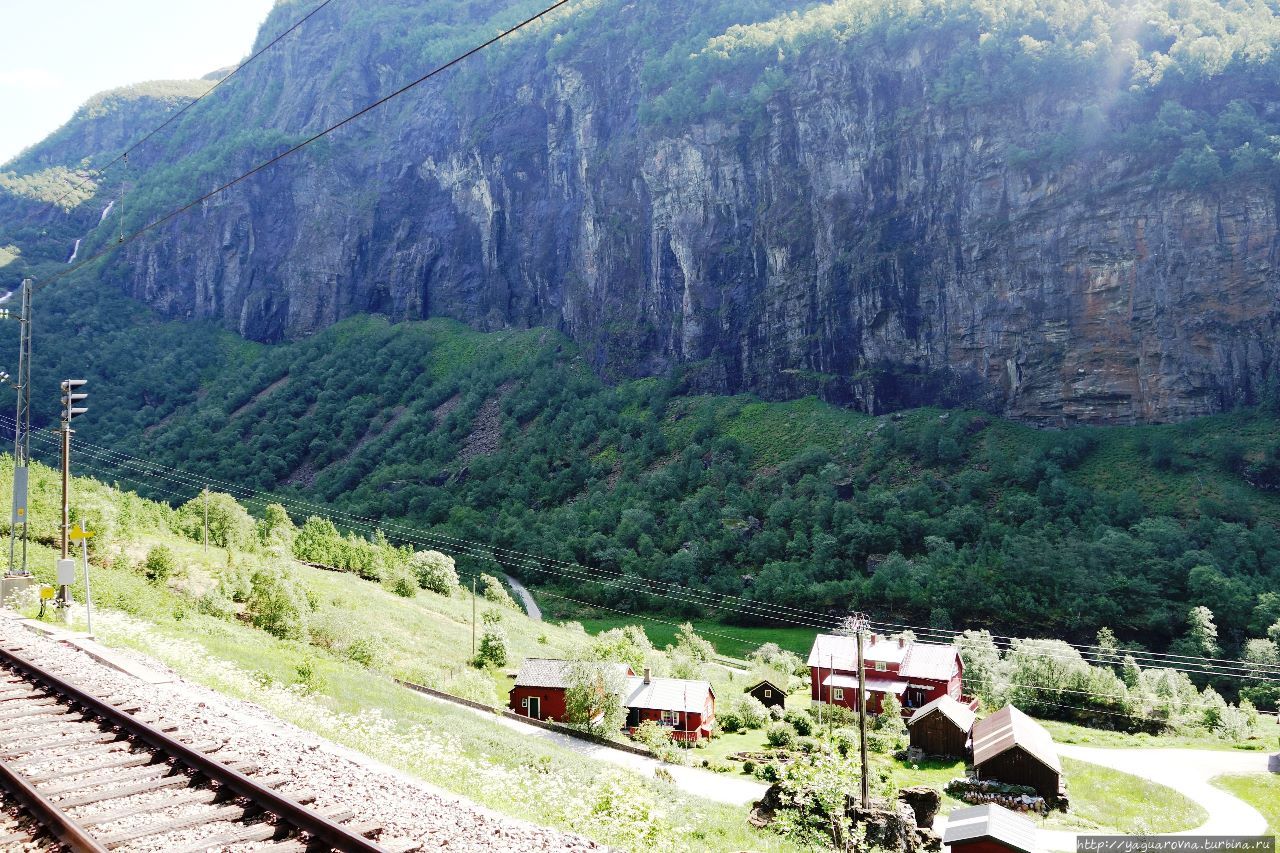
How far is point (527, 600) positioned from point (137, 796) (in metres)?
55.8

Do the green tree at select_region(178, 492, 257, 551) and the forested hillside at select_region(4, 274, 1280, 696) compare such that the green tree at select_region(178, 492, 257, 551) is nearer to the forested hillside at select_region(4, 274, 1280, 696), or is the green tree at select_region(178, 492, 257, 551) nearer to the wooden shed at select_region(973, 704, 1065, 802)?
the forested hillside at select_region(4, 274, 1280, 696)

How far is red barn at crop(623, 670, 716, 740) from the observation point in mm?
33125

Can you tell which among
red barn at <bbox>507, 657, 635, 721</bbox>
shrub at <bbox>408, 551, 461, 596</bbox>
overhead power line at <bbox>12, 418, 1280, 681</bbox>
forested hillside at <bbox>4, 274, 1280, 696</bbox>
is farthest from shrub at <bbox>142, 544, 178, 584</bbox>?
forested hillside at <bbox>4, 274, 1280, 696</bbox>

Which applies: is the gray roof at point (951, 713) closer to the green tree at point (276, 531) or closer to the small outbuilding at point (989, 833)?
the small outbuilding at point (989, 833)

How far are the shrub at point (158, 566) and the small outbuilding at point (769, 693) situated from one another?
25.5 metres

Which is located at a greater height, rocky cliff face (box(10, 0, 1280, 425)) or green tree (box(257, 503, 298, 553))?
rocky cliff face (box(10, 0, 1280, 425))

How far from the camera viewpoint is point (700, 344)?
3684 inches

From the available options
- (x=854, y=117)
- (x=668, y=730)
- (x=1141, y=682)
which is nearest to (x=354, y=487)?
(x=854, y=117)

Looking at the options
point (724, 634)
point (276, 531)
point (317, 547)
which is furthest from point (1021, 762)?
point (276, 531)

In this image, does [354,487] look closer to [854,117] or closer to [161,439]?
[161,439]

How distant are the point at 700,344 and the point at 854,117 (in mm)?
27352

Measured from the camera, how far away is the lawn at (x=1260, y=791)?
1040 inches

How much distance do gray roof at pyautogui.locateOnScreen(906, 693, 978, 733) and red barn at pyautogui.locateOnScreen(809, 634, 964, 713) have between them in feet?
17.3

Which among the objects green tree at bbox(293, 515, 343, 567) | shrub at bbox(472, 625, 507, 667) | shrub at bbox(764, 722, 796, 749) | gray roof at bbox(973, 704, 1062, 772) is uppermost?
green tree at bbox(293, 515, 343, 567)
